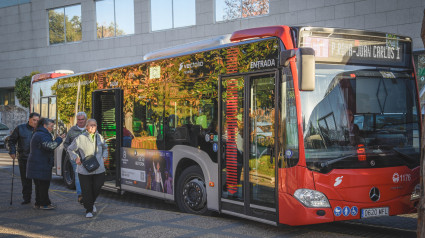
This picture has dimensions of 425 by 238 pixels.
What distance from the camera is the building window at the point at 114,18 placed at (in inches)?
1130

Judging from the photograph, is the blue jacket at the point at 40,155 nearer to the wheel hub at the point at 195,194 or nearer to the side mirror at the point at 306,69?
the wheel hub at the point at 195,194

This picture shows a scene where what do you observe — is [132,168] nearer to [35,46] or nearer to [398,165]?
[398,165]

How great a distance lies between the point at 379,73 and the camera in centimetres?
701

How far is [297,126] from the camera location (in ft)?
21.4

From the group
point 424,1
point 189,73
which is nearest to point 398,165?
point 189,73

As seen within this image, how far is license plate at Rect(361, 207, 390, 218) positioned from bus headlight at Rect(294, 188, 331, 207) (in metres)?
0.52

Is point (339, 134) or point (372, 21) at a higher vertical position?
point (372, 21)

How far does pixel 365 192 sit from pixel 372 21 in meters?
14.3

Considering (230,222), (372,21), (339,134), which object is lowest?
(230,222)

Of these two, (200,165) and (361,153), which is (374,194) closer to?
(361,153)

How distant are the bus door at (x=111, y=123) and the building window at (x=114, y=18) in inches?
690

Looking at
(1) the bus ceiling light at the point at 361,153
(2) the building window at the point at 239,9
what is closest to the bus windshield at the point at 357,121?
(1) the bus ceiling light at the point at 361,153

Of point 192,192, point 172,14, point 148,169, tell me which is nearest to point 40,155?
point 148,169

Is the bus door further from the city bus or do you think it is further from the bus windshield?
the bus windshield
